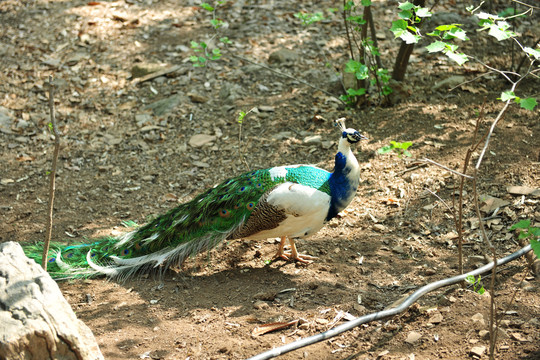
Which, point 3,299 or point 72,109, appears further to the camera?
point 72,109

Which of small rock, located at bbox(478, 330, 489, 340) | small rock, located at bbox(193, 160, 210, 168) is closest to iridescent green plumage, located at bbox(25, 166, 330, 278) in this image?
small rock, located at bbox(478, 330, 489, 340)

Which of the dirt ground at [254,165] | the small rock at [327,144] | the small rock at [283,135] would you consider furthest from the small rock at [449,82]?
the small rock at [283,135]

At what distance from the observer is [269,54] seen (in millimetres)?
8273

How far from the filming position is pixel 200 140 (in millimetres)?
7098

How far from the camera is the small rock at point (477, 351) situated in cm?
349

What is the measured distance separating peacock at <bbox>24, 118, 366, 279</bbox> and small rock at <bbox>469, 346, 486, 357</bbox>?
1.64m

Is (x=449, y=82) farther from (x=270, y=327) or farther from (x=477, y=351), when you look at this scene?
(x=270, y=327)

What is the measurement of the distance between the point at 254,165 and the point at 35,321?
398 centimetres

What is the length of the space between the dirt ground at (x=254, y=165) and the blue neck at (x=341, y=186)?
1.97 ft

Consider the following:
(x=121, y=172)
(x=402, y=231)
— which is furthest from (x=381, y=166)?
(x=121, y=172)

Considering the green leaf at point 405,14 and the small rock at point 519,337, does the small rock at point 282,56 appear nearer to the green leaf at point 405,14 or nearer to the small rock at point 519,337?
the green leaf at point 405,14

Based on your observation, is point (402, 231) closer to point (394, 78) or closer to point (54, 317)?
point (394, 78)

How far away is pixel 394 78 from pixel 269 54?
2.13 meters

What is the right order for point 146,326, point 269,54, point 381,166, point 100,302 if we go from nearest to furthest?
point 146,326
point 100,302
point 381,166
point 269,54
